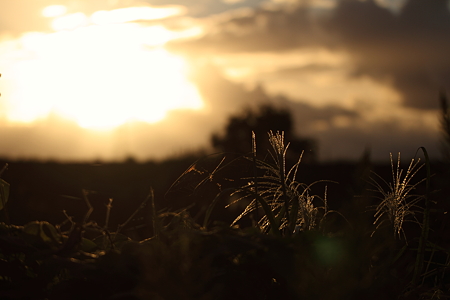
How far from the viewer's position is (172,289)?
3.01ft

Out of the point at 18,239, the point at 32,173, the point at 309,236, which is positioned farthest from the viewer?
the point at 32,173

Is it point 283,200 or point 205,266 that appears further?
point 283,200

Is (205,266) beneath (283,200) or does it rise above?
above

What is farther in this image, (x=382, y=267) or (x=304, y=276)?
(x=382, y=267)

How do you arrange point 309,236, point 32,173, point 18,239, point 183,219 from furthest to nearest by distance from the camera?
point 32,173, point 183,219, point 18,239, point 309,236

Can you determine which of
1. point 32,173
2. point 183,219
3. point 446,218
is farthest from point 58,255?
point 32,173

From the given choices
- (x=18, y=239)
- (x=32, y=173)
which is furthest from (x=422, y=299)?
(x=32, y=173)

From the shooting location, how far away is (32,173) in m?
21.4

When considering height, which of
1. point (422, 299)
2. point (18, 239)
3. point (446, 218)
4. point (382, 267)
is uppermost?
point (18, 239)

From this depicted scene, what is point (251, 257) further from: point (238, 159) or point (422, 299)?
point (422, 299)

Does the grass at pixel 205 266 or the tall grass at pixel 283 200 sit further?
the tall grass at pixel 283 200

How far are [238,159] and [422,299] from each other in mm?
781

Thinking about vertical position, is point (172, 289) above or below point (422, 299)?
above

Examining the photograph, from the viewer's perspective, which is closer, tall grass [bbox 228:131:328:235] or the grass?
the grass
